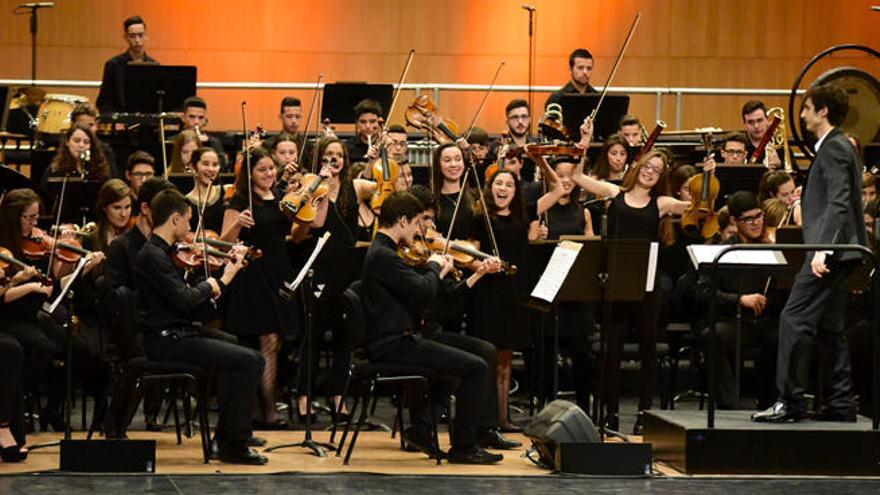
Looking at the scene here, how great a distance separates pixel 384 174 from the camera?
25.8 ft

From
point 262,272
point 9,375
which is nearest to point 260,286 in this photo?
point 262,272

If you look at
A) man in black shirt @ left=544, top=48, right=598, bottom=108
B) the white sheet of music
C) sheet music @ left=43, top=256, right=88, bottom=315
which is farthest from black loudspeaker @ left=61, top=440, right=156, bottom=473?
man in black shirt @ left=544, top=48, right=598, bottom=108

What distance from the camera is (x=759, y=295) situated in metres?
7.56

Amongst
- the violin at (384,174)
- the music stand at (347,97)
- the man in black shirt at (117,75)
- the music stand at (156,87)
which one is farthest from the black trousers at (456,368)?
the man in black shirt at (117,75)

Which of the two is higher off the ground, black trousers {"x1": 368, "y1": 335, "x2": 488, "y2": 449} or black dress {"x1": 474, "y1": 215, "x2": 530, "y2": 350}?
black dress {"x1": 474, "y1": 215, "x2": 530, "y2": 350}

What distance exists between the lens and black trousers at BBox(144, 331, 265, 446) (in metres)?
6.19

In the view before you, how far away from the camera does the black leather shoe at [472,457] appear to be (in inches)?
251

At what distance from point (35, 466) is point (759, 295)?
12.1ft

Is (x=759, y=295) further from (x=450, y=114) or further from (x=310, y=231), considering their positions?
(x=450, y=114)

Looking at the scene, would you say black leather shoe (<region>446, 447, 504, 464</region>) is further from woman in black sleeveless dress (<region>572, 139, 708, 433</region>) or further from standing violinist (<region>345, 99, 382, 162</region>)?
standing violinist (<region>345, 99, 382, 162</region>)

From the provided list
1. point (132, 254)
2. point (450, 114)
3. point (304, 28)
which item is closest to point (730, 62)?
point (450, 114)

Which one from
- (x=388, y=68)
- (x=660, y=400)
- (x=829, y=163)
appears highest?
(x=388, y=68)

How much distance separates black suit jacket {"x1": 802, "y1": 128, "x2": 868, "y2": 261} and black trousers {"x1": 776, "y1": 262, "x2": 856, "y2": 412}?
0.13m

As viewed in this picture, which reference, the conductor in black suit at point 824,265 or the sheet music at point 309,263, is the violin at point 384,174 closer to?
the sheet music at point 309,263
